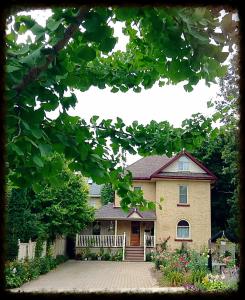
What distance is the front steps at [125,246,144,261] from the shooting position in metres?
22.4

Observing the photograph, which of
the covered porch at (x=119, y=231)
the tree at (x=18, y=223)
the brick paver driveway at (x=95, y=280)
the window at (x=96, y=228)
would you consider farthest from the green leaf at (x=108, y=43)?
the window at (x=96, y=228)

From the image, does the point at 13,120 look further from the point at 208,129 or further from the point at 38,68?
the point at 208,129

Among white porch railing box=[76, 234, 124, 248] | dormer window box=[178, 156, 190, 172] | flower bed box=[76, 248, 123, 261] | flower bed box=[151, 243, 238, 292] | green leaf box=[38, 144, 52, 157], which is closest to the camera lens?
green leaf box=[38, 144, 52, 157]

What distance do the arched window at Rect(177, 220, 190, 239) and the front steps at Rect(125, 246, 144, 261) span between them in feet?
8.05

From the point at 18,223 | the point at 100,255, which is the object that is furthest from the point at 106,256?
the point at 18,223

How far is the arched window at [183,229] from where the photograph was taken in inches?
898

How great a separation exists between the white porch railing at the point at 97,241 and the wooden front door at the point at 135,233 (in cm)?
135

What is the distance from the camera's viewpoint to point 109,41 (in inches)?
48.8

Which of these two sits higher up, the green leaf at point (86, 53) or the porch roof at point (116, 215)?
the green leaf at point (86, 53)

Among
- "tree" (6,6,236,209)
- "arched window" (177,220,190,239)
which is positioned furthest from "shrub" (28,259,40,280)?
"tree" (6,6,236,209)

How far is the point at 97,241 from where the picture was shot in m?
23.5

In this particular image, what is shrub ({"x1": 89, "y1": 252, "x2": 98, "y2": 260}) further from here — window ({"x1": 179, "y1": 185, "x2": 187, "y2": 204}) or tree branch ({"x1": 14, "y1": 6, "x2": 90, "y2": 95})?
tree branch ({"x1": 14, "y1": 6, "x2": 90, "y2": 95})

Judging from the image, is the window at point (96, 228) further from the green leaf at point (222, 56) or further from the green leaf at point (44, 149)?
the green leaf at point (222, 56)
